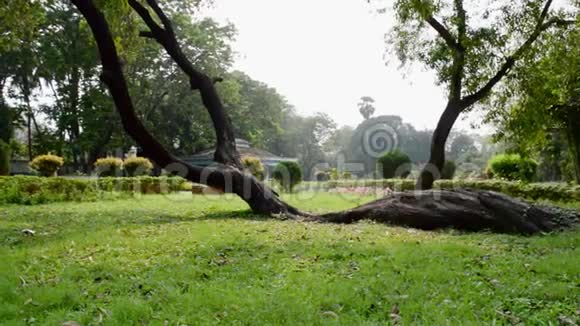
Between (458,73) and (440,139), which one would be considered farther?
(440,139)

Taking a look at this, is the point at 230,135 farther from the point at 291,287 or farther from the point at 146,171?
the point at 146,171

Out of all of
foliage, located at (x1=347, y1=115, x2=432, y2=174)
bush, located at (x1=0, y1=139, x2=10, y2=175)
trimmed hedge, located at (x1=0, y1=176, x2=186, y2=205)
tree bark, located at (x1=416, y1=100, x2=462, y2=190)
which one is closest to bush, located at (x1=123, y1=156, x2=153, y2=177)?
bush, located at (x1=0, y1=139, x2=10, y2=175)

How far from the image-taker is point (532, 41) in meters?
10.7

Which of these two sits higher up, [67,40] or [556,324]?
[67,40]

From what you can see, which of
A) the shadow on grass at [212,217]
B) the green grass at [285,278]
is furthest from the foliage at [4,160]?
the green grass at [285,278]

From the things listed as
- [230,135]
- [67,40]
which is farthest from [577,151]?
[67,40]

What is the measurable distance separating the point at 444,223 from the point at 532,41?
538 centimetres

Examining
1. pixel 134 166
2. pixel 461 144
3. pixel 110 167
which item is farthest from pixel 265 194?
pixel 461 144

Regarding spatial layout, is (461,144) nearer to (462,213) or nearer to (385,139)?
(385,139)

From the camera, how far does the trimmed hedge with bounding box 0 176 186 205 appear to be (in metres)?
13.2

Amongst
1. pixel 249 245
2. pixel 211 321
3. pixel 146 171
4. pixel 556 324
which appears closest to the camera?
pixel 556 324

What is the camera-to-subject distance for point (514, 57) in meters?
10.7

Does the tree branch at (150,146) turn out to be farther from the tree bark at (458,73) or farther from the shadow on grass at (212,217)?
the tree bark at (458,73)

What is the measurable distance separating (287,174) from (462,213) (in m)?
12.4
